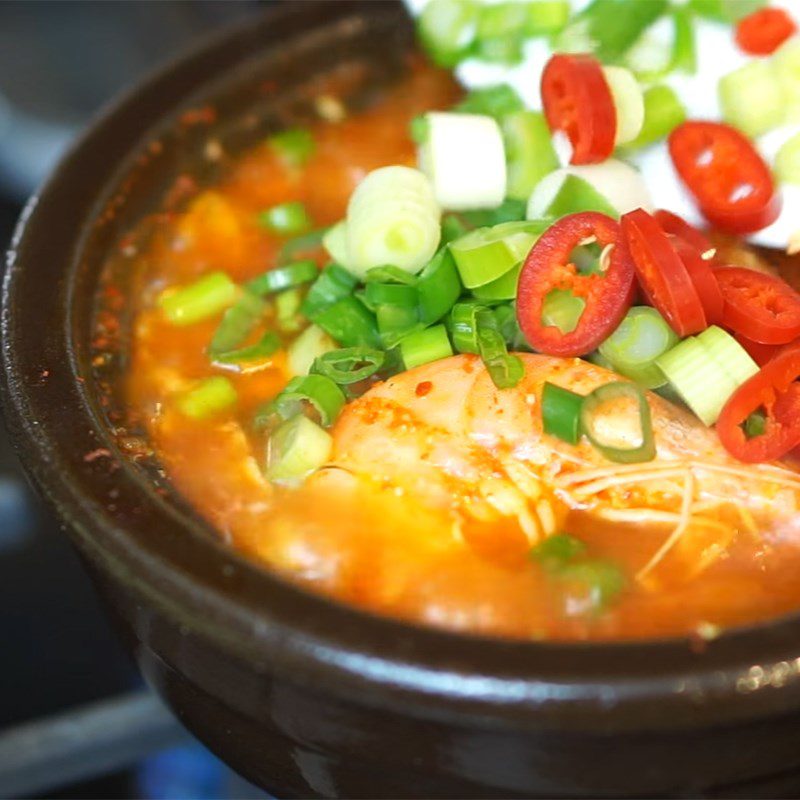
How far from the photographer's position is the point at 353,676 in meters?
1.09

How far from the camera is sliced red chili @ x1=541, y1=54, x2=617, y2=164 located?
163 cm

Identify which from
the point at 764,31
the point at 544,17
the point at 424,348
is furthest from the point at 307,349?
the point at 764,31

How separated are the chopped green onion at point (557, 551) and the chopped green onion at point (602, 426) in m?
0.12

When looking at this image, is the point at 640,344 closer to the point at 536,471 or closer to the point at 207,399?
the point at 536,471

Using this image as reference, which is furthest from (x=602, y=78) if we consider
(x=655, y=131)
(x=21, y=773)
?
(x=21, y=773)

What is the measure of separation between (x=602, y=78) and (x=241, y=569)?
0.94m

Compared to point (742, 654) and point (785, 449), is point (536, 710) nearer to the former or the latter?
point (742, 654)

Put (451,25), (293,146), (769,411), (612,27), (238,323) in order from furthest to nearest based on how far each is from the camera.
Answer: (293,146) → (451,25) → (612,27) → (238,323) → (769,411)

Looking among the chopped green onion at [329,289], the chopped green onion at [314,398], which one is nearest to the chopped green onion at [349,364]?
the chopped green onion at [314,398]

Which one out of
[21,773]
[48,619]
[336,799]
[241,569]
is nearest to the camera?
[241,569]

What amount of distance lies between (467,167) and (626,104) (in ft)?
0.84

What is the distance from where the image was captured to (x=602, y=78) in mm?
1679

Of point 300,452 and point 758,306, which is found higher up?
point 300,452

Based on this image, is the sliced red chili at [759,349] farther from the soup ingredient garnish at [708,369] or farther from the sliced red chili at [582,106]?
the sliced red chili at [582,106]
